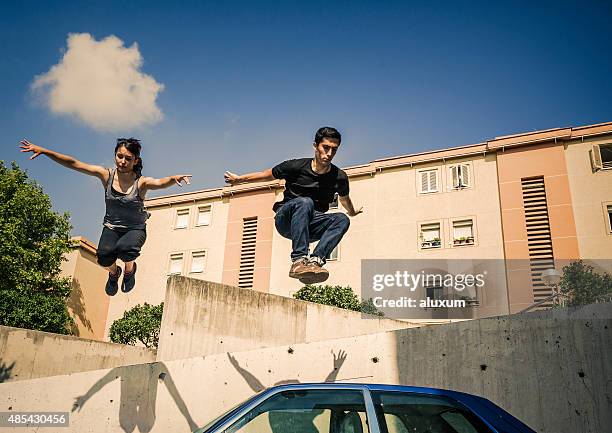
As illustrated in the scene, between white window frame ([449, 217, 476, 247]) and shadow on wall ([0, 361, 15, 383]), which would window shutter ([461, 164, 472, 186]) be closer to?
white window frame ([449, 217, 476, 247])

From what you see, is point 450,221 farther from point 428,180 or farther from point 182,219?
point 182,219

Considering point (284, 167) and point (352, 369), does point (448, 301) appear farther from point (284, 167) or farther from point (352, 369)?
point (284, 167)

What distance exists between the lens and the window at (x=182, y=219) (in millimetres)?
32938

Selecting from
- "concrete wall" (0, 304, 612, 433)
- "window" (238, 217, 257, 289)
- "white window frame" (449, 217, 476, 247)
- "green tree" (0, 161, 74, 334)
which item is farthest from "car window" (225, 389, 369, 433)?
"window" (238, 217, 257, 289)

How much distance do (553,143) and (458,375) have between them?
71.1 feet

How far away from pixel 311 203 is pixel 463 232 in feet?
69.1

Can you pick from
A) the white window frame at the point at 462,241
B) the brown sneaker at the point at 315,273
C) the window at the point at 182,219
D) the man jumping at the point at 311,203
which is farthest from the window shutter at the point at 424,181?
the brown sneaker at the point at 315,273

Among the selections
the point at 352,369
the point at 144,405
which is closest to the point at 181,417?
the point at 144,405

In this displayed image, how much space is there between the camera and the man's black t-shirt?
6.66 m

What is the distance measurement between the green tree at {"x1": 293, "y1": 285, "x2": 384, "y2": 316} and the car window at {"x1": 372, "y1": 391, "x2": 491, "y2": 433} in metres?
21.1

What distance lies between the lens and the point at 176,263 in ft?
105

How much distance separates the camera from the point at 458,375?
24.3 ft

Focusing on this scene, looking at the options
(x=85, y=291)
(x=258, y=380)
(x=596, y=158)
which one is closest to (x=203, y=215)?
(x=85, y=291)

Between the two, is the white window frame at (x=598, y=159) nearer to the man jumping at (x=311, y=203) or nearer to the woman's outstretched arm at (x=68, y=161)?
the man jumping at (x=311, y=203)
